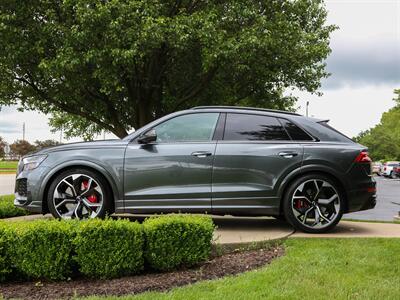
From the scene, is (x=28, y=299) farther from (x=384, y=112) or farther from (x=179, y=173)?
(x=384, y=112)

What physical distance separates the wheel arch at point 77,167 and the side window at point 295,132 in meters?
2.31

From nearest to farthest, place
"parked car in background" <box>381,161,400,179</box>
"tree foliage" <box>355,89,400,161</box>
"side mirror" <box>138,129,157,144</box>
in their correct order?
"side mirror" <box>138,129,157,144</box>
"parked car in background" <box>381,161,400,179</box>
"tree foliage" <box>355,89,400,161</box>

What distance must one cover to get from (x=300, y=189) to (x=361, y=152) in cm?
→ 91

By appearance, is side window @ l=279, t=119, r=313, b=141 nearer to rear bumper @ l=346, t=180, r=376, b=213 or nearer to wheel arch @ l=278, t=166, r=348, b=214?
wheel arch @ l=278, t=166, r=348, b=214

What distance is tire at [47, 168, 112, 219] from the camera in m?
6.01

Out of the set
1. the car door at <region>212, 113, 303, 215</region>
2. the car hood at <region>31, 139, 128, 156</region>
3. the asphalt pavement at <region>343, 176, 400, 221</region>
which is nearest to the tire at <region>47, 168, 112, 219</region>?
the car hood at <region>31, 139, 128, 156</region>

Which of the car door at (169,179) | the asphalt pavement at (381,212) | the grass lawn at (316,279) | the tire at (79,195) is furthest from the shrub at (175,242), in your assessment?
the asphalt pavement at (381,212)

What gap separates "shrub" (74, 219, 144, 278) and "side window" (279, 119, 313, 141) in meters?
2.72

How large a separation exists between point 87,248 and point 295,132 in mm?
3189

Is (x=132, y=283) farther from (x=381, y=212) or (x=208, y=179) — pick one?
(x=381, y=212)

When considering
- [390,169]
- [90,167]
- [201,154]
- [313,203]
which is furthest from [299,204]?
[390,169]

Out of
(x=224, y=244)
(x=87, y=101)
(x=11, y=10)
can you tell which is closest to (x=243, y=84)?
(x=87, y=101)

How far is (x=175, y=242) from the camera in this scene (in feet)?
14.7

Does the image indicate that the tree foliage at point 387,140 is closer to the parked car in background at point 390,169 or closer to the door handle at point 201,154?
the parked car in background at point 390,169
